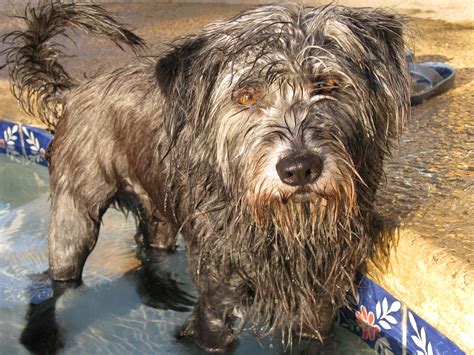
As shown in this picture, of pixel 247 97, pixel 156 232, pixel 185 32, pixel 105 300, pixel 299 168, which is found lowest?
pixel 105 300

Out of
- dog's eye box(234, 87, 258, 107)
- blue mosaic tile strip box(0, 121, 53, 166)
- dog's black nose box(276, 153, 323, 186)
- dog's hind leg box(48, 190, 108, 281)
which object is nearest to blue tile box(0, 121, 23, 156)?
blue mosaic tile strip box(0, 121, 53, 166)

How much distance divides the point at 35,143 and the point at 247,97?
11.8 ft

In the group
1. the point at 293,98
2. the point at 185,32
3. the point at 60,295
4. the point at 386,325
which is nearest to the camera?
the point at 293,98

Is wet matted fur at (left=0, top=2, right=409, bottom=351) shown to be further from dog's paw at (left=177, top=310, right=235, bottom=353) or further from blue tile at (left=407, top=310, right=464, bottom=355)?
blue tile at (left=407, top=310, right=464, bottom=355)

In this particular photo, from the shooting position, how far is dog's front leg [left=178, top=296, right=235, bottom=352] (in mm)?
3779

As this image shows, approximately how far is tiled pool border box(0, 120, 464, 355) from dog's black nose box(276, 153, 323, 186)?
3.49ft

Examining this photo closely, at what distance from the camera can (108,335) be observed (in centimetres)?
447

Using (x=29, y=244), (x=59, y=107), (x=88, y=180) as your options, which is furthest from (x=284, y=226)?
(x=29, y=244)

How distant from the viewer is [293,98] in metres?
3.11

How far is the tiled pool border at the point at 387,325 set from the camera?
3.59 m

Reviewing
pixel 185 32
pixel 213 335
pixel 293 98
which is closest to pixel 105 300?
pixel 213 335

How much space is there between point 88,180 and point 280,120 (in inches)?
59.3

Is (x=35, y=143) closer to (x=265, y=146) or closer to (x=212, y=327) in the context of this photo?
(x=212, y=327)

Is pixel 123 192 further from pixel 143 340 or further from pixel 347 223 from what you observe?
pixel 347 223
